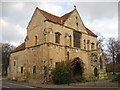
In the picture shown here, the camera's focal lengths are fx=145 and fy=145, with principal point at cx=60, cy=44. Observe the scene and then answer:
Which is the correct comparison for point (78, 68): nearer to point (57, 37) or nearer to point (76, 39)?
point (76, 39)

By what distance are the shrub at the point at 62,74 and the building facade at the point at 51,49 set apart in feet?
4.77

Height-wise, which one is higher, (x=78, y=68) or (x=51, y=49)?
(x=51, y=49)

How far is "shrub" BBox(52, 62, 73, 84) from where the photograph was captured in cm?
2183

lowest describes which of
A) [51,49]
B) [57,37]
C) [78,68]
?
[78,68]

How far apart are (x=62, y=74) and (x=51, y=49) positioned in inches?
190

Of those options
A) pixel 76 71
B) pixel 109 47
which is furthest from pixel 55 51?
pixel 109 47

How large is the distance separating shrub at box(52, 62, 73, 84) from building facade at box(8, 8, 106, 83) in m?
1.45

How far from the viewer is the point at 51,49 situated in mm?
24406

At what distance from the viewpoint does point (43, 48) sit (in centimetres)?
2452

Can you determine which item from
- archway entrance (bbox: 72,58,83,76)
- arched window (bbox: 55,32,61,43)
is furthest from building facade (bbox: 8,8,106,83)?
archway entrance (bbox: 72,58,83,76)

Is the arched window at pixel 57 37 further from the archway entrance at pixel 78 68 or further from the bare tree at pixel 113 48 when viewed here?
the bare tree at pixel 113 48

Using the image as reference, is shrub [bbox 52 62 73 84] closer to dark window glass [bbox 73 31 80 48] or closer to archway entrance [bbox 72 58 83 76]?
archway entrance [bbox 72 58 83 76]

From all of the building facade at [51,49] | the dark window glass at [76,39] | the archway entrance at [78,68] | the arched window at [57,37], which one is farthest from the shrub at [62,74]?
the dark window glass at [76,39]

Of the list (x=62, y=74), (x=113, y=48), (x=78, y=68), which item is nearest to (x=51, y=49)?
(x=62, y=74)
